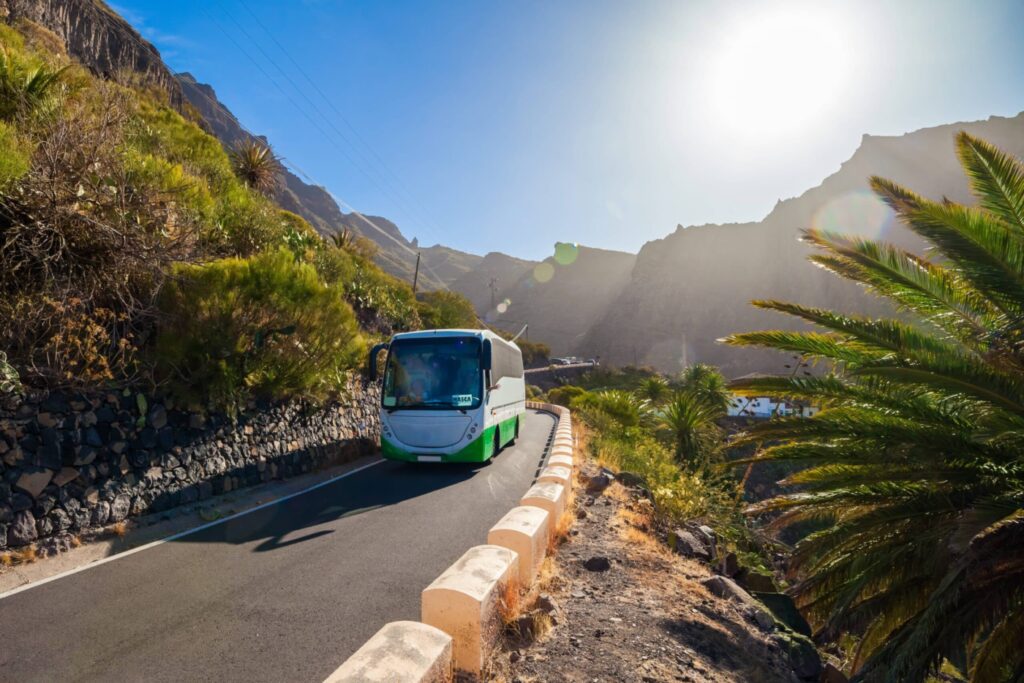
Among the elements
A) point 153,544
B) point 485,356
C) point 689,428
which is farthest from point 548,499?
point 689,428

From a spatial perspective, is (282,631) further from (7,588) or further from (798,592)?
(798,592)

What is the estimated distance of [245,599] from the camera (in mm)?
4707

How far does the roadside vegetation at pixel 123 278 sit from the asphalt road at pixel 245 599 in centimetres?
261

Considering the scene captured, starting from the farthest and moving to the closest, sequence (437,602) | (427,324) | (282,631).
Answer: (427,324)
(282,631)
(437,602)

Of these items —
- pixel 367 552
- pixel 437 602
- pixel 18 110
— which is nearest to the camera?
pixel 437 602

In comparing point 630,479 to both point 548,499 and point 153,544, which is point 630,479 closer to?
point 548,499

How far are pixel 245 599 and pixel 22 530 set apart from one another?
3.09 metres

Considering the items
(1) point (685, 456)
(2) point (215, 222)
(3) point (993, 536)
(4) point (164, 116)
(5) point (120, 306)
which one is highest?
(4) point (164, 116)

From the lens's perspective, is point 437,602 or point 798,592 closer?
point 437,602

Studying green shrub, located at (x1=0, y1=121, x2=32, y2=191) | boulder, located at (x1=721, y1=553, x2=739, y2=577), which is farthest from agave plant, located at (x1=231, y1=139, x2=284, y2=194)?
boulder, located at (x1=721, y1=553, x2=739, y2=577)

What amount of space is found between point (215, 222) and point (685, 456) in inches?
567

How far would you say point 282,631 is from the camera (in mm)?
4070

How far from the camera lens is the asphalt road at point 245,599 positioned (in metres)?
3.63

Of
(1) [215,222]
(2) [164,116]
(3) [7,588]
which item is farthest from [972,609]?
(2) [164,116]
